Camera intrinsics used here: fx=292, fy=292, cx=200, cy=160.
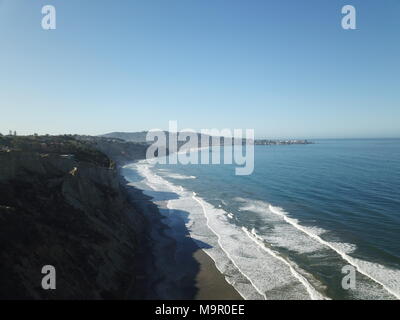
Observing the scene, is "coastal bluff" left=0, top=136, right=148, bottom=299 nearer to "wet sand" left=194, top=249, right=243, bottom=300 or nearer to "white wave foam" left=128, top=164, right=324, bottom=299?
"wet sand" left=194, top=249, right=243, bottom=300

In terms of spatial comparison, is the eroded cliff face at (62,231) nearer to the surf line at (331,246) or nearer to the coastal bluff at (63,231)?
the coastal bluff at (63,231)

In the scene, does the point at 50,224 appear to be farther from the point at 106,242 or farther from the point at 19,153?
the point at 19,153

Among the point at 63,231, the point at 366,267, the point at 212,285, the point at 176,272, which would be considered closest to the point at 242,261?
the point at 212,285

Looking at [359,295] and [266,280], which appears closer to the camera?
[359,295]

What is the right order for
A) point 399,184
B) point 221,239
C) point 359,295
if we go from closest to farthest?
point 359,295, point 221,239, point 399,184

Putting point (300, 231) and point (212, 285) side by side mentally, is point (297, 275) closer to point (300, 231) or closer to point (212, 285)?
point (212, 285)

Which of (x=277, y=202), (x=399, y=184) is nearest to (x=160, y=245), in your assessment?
(x=277, y=202)
